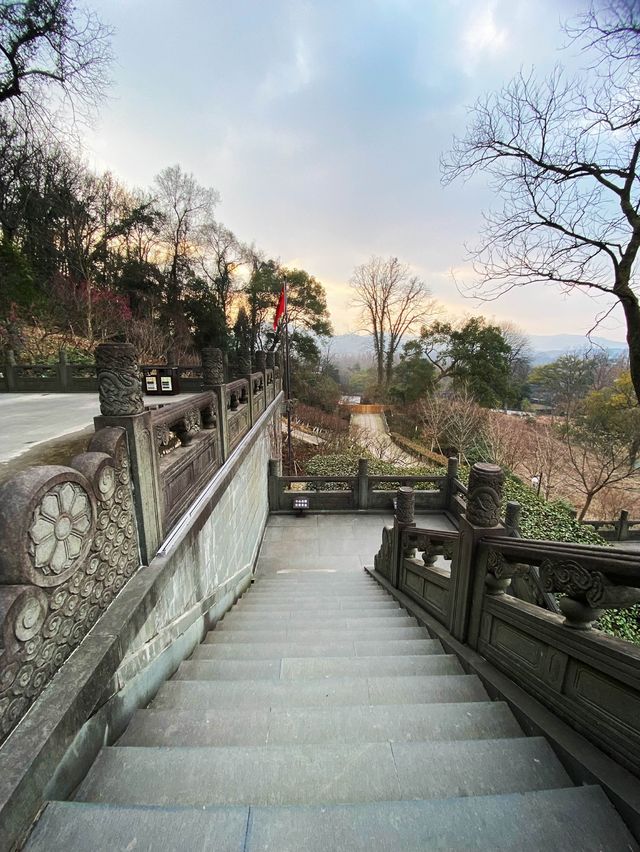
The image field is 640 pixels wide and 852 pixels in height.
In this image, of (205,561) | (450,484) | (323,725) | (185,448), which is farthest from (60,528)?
(450,484)

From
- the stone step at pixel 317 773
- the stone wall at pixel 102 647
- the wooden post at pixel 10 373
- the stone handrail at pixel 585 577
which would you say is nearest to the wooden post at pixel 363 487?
the stone wall at pixel 102 647

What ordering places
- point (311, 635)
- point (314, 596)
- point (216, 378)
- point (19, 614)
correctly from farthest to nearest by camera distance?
1. point (314, 596)
2. point (216, 378)
3. point (311, 635)
4. point (19, 614)

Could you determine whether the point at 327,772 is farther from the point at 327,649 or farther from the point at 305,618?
the point at 305,618

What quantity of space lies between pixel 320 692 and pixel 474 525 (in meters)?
1.44

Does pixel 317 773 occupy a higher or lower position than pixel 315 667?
higher

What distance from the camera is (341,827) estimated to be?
3.58 ft

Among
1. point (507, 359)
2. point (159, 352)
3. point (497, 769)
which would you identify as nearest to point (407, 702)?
point (497, 769)

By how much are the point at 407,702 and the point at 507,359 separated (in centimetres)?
2150

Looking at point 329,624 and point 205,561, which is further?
point 205,561

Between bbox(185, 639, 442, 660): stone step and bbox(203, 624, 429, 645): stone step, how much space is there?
168 mm

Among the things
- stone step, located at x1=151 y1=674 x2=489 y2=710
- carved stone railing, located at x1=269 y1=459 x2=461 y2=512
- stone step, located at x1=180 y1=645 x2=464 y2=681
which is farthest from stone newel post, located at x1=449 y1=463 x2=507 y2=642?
carved stone railing, located at x1=269 y1=459 x2=461 y2=512

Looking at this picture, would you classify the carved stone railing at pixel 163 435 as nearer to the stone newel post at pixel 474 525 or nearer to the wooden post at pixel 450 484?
the stone newel post at pixel 474 525

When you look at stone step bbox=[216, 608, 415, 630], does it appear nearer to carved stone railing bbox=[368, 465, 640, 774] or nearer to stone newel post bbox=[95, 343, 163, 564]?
carved stone railing bbox=[368, 465, 640, 774]

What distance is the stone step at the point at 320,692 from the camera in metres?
1.96
